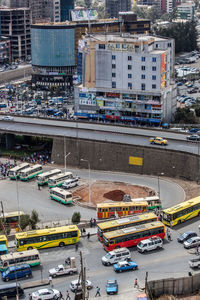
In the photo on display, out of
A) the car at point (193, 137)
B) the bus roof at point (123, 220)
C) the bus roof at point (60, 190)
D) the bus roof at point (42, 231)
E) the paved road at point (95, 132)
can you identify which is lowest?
the bus roof at point (60, 190)

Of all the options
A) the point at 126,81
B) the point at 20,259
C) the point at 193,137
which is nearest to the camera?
the point at 20,259

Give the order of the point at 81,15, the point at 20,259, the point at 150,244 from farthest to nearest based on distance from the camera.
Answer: the point at 81,15 → the point at 150,244 → the point at 20,259

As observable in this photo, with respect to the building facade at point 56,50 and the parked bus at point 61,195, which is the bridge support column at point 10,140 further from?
the building facade at point 56,50

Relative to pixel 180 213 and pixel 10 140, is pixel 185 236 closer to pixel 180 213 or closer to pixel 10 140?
pixel 180 213

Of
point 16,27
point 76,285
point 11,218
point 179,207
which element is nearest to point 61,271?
point 76,285

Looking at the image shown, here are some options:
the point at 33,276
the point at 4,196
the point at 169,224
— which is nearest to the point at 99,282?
the point at 33,276

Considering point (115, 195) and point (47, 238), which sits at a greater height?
point (47, 238)

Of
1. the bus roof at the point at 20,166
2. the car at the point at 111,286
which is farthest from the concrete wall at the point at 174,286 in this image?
the bus roof at the point at 20,166
